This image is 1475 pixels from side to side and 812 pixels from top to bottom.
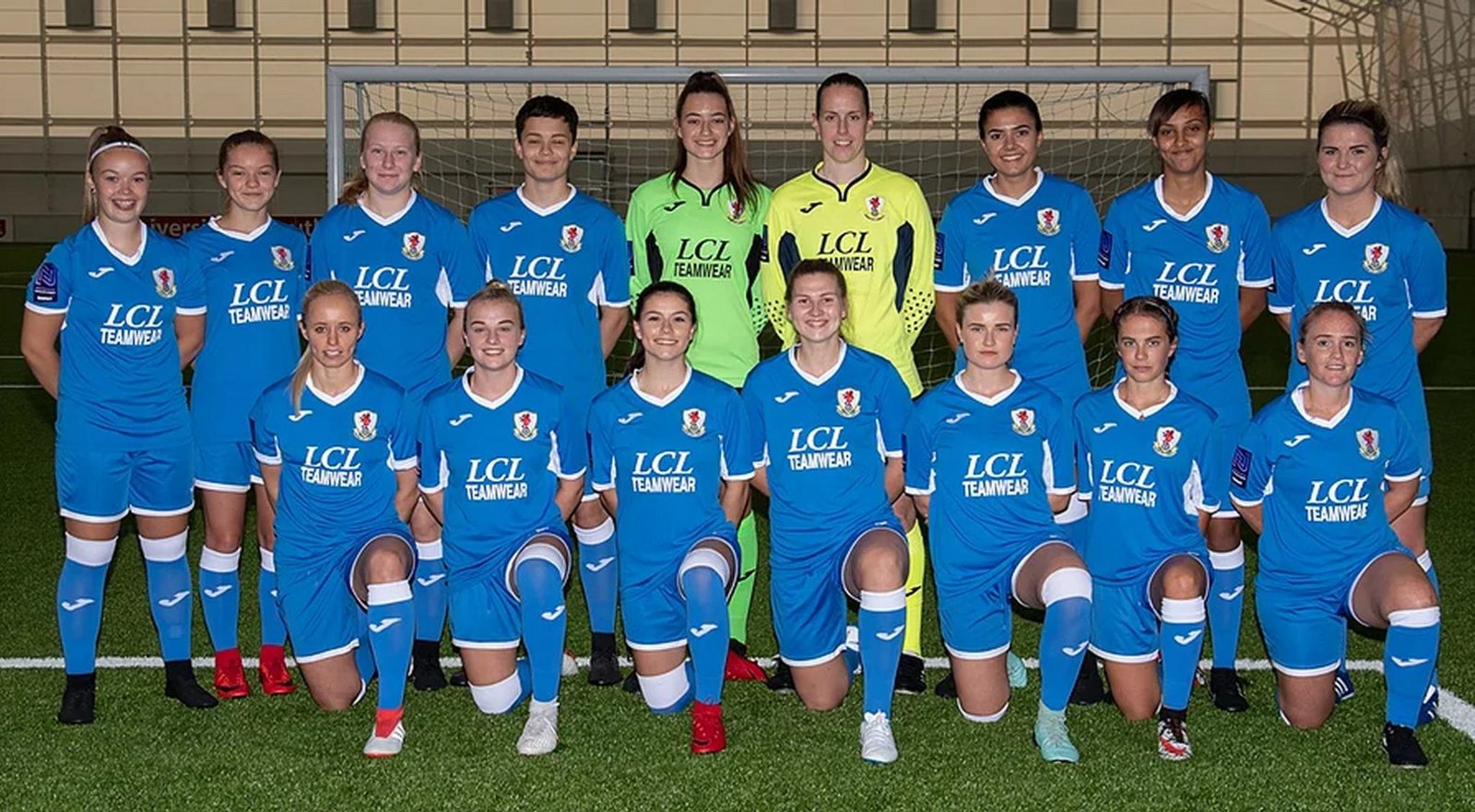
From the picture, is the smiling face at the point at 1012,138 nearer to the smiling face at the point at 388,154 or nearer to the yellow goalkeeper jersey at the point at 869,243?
the yellow goalkeeper jersey at the point at 869,243

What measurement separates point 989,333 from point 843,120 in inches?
34.2

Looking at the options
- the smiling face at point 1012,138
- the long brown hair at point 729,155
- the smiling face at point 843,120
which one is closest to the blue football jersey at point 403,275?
the long brown hair at point 729,155

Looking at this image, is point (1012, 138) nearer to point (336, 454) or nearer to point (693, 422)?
point (693, 422)

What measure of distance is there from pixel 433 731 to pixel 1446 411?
8059mm


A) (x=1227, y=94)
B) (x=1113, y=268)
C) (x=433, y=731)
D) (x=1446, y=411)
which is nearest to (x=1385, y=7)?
(x=1227, y=94)

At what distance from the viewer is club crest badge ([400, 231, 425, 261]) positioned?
445cm

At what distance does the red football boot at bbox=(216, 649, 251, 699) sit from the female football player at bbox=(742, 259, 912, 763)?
5.15 ft

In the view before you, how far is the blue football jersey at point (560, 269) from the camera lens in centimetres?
454

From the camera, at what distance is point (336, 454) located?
404 cm

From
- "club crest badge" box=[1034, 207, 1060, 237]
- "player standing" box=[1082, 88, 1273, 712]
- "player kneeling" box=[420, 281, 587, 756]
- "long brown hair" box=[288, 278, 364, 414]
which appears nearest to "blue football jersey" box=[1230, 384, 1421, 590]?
"player standing" box=[1082, 88, 1273, 712]

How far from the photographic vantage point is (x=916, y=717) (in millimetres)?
4129

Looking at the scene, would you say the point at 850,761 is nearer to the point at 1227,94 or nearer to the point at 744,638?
the point at 744,638

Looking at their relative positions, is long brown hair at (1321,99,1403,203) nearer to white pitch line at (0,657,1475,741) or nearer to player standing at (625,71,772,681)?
white pitch line at (0,657,1475,741)

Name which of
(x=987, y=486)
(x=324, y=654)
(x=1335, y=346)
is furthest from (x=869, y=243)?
(x=324, y=654)
